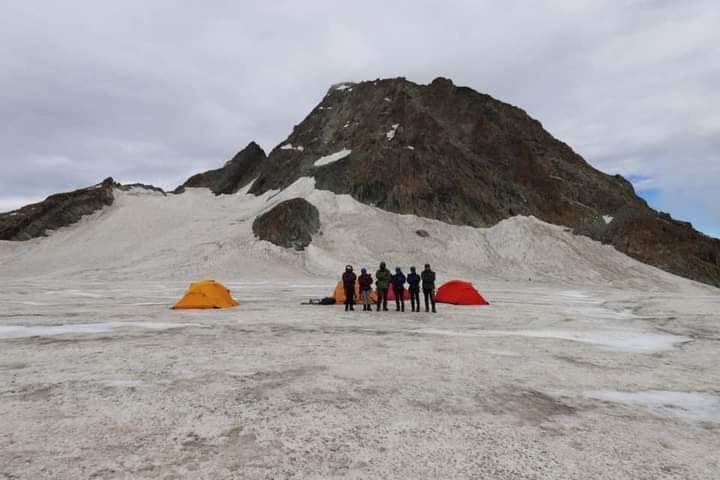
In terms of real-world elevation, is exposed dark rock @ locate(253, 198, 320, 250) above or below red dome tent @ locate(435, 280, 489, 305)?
above

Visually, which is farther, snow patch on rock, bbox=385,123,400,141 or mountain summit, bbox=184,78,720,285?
snow patch on rock, bbox=385,123,400,141

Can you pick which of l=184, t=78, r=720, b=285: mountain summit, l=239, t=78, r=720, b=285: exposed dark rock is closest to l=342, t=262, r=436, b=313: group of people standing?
l=184, t=78, r=720, b=285: mountain summit

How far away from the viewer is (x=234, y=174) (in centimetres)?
8750

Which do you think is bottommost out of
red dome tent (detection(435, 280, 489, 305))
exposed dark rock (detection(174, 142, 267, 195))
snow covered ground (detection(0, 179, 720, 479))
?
snow covered ground (detection(0, 179, 720, 479))

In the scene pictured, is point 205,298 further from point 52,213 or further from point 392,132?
point 392,132

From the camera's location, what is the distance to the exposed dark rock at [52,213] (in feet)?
179

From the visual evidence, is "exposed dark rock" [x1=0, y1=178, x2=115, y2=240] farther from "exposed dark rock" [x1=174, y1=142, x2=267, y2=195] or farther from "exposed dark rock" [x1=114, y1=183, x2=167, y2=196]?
"exposed dark rock" [x1=174, y1=142, x2=267, y2=195]

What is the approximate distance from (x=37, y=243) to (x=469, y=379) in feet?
196

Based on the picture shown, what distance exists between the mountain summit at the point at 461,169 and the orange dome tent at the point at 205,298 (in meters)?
41.7

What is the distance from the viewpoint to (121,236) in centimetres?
5372

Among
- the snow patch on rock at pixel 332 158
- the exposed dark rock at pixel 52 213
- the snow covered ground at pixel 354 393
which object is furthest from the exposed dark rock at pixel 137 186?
the snow covered ground at pixel 354 393

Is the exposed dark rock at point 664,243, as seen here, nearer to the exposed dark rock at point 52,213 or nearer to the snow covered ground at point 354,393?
the snow covered ground at point 354,393

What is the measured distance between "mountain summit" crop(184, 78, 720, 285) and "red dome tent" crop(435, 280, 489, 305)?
3792cm

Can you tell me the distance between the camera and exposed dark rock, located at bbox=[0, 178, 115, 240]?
Answer: 54.5 m
